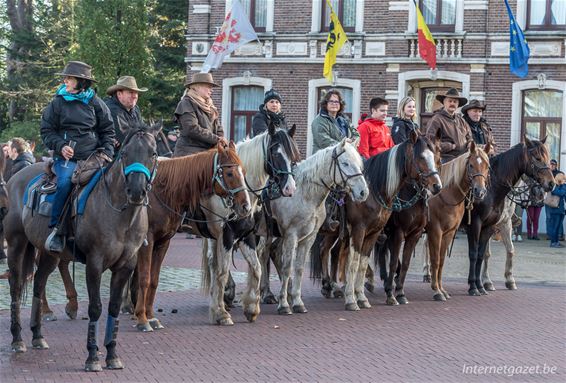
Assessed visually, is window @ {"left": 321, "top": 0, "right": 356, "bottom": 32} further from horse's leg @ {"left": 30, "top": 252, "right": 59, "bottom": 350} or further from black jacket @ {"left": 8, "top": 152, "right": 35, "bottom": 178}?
horse's leg @ {"left": 30, "top": 252, "right": 59, "bottom": 350}

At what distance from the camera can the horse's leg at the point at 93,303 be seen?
28.7ft

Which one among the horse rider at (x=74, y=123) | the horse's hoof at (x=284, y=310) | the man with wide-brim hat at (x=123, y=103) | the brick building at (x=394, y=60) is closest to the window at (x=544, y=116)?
the brick building at (x=394, y=60)

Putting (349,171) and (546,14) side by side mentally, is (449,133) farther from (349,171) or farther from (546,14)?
(546,14)

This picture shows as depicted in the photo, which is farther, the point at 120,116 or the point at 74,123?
the point at 120,116

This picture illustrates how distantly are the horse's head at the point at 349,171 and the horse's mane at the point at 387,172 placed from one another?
26.3 inches

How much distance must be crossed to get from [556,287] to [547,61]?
13831 millimetres

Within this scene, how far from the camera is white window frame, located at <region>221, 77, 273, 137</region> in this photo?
32125 millimetres

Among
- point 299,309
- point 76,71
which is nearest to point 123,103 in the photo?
point 76,71

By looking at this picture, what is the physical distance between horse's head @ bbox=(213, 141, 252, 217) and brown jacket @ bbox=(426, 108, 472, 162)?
4.91 meters

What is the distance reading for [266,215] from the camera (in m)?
12.6

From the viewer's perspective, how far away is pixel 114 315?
29.7 ft

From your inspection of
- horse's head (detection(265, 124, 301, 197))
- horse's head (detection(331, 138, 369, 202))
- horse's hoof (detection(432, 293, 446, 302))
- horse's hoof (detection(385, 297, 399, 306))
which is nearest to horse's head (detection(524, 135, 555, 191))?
horse's hoof (detection(432, 293, 446, 302))

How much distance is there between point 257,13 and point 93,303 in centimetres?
2449

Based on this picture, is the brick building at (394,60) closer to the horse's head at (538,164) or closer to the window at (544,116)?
the window at (544,116)
